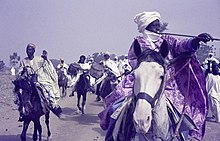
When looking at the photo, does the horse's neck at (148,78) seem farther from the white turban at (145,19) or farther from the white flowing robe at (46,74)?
the white flowing robe at (46,74)

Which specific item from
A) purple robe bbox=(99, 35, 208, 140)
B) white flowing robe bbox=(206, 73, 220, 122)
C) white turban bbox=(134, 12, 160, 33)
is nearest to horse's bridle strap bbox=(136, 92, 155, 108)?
purple robe bbox=(99, 35, 208, 140)

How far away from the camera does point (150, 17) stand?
4.72 metres

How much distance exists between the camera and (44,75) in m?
9.58

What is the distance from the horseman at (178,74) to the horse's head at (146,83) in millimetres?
221

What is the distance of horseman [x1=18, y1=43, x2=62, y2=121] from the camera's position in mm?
8766

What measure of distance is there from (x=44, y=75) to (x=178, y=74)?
207 inches

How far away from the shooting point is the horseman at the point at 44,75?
8.77 meters

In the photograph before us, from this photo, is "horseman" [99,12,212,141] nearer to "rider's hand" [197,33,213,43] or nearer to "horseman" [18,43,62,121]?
"rider's hand" [197,33,213,43]

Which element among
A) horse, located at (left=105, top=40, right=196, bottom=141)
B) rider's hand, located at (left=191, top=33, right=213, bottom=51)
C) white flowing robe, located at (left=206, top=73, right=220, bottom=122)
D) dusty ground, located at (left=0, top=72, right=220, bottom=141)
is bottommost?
dusty ground, located at (left=0, top=72, right=220, bottom=141)

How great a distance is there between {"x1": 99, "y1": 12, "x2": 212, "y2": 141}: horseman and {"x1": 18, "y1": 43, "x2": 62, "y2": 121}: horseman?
3.93 m

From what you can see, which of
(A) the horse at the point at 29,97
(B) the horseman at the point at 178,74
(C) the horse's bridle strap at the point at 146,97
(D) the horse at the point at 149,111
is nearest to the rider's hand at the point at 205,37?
(B) the horseman at the point at 178,74

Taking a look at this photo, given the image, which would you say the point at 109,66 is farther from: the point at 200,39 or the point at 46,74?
the point at 200,39

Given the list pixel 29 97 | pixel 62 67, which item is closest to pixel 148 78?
pixel 29 97

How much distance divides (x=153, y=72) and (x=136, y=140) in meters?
0.75
